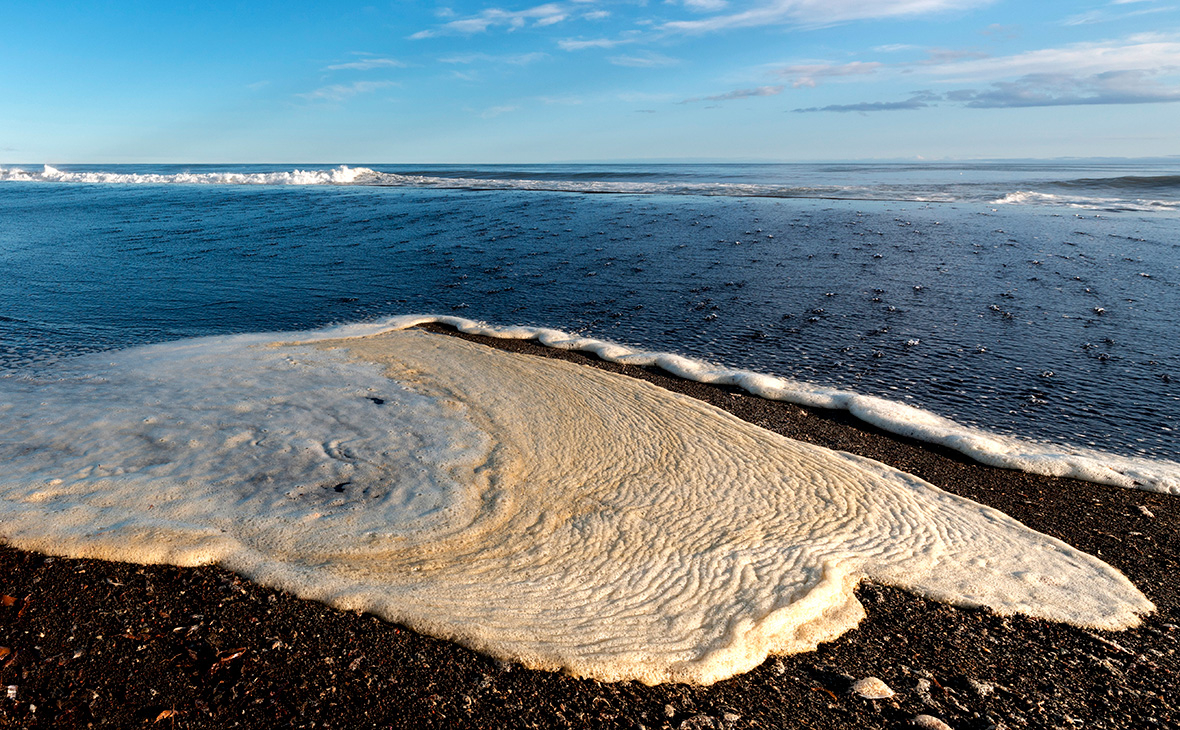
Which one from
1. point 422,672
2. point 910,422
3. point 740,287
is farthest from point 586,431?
point 740,287

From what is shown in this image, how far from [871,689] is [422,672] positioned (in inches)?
91.2

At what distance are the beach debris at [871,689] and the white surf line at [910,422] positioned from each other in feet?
12.5

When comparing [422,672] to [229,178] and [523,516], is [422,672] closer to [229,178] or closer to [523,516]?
[523,516]

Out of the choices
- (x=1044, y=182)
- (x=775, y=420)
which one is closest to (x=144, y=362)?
(x=775, y=420)

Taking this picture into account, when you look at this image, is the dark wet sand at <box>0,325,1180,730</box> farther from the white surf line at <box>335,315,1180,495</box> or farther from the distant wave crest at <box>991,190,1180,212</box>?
the distant wave crest at <box>991,190,1180,212</box>

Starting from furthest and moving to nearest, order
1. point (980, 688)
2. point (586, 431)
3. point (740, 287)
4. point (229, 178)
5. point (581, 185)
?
point (229, 178) < point (581, 185) < point (740, 287) < point (586, 431) < point (980, 688)

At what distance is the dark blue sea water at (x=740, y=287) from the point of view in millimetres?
8008

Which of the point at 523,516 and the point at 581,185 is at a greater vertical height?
the point at 581,185

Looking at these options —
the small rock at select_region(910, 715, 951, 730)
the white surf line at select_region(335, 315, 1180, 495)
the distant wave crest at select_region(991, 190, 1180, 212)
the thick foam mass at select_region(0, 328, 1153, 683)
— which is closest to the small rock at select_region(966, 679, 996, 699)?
the small rock at select_region(910, 715, 951, 730)

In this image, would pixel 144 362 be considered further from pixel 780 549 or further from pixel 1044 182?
pixel 1044 182

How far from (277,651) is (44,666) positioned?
1.03 metres

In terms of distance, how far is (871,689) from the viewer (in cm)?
318

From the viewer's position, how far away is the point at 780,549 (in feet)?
14.3

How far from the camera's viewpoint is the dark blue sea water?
26.3ft
